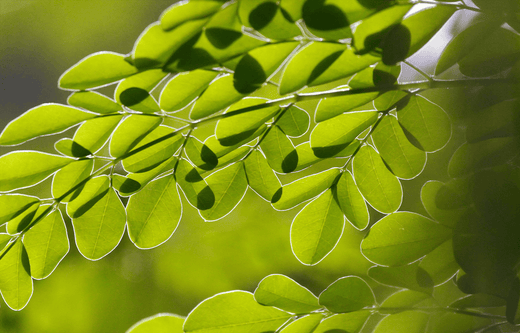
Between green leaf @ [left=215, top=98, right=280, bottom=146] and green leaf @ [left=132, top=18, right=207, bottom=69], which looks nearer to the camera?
green leaf @ [left=132, top=18, right=207, bottom=69]

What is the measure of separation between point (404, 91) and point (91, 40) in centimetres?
69

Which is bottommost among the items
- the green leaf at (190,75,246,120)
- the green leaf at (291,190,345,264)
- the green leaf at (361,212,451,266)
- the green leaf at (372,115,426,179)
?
the green leaf at (361,212,451,266)

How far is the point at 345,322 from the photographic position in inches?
14.8

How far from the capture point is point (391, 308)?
0.38 metres

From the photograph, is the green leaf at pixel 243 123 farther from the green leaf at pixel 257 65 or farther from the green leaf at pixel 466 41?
the green leaf at pixel 466 41

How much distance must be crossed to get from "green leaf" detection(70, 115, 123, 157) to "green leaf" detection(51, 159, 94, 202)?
2 centimetres

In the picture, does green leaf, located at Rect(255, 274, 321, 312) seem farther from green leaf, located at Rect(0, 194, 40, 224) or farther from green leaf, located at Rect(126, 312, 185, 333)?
green leaf, located at Rect(0, 194, 40, 224)

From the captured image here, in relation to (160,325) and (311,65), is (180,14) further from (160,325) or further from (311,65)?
(160,325)

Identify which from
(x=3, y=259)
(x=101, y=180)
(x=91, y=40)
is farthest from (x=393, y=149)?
(x=91, y=40)

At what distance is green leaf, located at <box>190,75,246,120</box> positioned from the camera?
298 millimetres

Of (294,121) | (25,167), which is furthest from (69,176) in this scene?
(294,121)

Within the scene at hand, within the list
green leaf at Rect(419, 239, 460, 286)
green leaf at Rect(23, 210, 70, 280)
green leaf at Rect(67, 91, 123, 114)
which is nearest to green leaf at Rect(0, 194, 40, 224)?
green leaf at Rect(23, 210, 70, 280)

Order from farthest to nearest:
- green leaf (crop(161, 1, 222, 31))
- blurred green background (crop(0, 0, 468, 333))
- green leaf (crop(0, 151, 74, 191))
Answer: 1. blurred green background (crop(0, 0, 468, 333))
2. green leaf (crop(0, 151, 74, 191))
3. green leaf (crop(161, 1, 222, 31))

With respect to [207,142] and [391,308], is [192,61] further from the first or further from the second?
[391,308]
